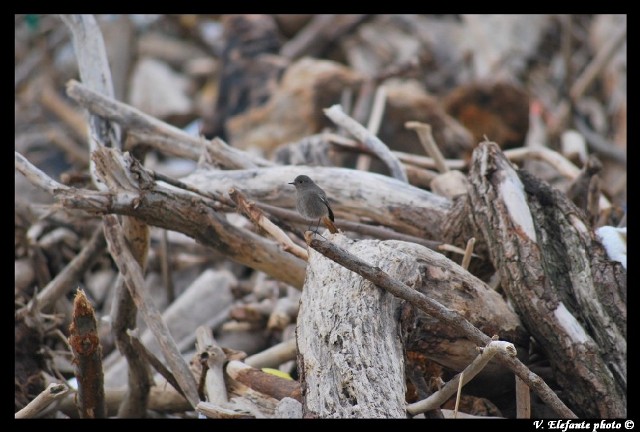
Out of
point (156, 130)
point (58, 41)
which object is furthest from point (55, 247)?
point (58, 41)

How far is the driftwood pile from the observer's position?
311 centimetres

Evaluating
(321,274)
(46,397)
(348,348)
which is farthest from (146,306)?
(348,348)

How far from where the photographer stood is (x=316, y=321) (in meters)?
3.09

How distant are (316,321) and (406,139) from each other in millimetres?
4325

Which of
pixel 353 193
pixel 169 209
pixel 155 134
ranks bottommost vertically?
pixel 169 209

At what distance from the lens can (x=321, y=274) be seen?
3279mm

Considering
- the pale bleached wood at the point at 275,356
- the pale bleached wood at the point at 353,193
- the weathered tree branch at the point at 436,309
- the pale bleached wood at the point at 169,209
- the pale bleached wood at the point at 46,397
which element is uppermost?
the pale bleached wood at the point at 353,193

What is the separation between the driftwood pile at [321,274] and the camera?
311 cm

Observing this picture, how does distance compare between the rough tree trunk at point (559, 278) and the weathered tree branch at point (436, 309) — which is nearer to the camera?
the weathered tree branch at point (436, 309)

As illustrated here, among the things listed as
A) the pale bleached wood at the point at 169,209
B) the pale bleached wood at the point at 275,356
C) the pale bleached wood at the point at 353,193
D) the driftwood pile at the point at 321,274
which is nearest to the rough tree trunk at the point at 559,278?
the driftwood pile at the point at 321,274

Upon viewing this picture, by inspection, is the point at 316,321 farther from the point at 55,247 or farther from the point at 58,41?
the point at 58,41

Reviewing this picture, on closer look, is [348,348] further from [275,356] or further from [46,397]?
[275,356]

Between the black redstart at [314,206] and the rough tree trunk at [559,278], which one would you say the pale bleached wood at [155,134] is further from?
the rough tree trunk at [559,278]

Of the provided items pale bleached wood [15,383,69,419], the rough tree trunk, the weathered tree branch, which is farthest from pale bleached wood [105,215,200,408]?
the rough tree trunk
